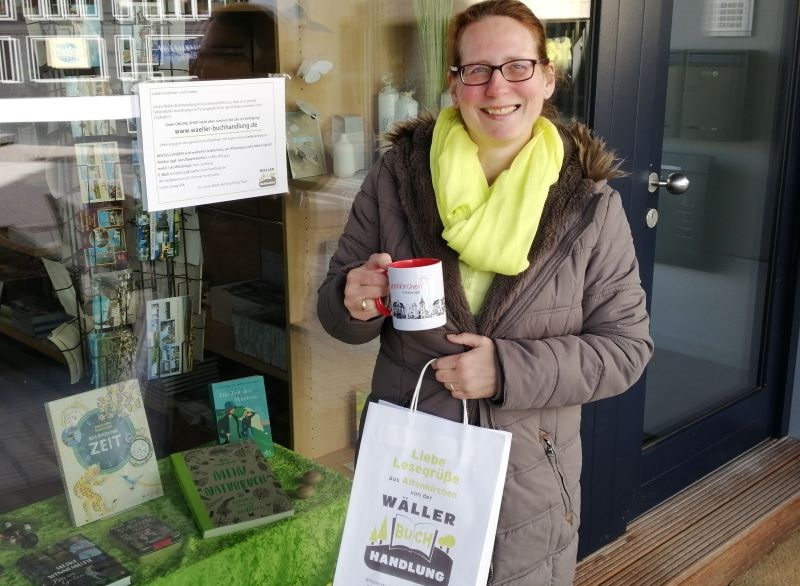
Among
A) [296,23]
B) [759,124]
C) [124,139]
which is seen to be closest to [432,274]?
[124,139]

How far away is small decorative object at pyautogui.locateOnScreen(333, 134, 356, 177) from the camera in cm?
246

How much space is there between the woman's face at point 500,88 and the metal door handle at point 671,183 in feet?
4.25

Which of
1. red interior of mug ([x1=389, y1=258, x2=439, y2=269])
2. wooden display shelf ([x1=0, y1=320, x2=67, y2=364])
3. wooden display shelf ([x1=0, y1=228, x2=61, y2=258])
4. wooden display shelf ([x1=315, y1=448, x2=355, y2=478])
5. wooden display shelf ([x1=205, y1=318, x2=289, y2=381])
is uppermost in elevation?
red interior of mug ([x1=389, y1=258, x2=439, y2=269])

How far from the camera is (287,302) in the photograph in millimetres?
2445

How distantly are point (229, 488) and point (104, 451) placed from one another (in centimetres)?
29

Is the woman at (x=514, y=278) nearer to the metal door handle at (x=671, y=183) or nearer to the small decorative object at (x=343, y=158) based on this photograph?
the small decorative object at (x=343, y=158)

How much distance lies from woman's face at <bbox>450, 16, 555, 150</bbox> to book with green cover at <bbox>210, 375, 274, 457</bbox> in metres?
1.01

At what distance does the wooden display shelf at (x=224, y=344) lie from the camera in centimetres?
232

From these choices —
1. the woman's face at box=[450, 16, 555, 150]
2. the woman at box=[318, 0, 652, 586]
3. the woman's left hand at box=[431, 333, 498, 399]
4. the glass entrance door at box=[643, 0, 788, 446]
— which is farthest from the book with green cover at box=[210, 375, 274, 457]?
the glass entrance door at box=[643, 0, 788, 446]

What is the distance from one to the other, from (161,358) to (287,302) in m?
0.38

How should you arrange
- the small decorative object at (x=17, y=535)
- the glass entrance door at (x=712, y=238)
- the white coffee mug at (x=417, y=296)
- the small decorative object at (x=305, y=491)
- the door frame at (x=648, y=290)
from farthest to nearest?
the glass entrance door at (x=712, y=238), the door frame at (x=648, y=290), the small decorative object at (x=305, y=491), the small decorative object at (x=17, y=535), the white coffee mug at (x=417, y=296)

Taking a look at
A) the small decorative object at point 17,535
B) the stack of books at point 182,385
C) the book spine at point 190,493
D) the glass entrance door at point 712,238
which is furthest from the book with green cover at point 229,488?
the glass entrance door at point 712,238

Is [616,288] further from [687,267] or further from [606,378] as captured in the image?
[687,267]

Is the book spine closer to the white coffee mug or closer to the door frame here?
A: the white coffee mug
